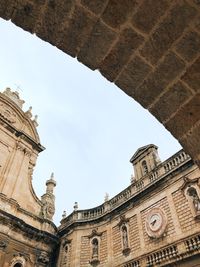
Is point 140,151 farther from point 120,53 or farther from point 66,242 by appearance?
point 120,53

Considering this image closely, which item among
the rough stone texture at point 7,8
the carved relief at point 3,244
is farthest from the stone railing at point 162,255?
the rough stone texture at point 7,8

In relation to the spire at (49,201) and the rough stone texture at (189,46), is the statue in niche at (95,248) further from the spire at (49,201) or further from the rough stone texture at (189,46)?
the rough stone texture at (189,46)

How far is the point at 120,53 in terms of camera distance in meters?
2.50

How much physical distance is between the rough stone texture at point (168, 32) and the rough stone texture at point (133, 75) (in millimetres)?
94

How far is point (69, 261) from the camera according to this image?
53.1 ft

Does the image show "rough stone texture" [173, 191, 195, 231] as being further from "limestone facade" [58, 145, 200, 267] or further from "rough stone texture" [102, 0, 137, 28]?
"rough stone texture" [102, 0, 137, 28]

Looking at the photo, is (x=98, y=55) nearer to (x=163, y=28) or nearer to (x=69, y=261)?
(x=163, y=28)

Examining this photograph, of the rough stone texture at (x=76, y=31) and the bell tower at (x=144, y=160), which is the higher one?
the bell tower at (x=144, y=160)

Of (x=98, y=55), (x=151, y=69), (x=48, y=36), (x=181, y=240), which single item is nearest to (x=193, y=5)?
(x=151, y=69)

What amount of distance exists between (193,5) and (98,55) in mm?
985

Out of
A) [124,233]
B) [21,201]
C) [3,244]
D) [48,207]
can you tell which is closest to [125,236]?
[124,233]

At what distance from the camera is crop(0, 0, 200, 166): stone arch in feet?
7.23

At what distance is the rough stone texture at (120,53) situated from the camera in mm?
2369

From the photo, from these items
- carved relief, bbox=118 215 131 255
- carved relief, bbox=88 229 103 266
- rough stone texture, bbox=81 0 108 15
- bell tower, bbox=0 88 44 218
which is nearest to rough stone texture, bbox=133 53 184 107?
rough stone texture, bbox=81 0 108 15
